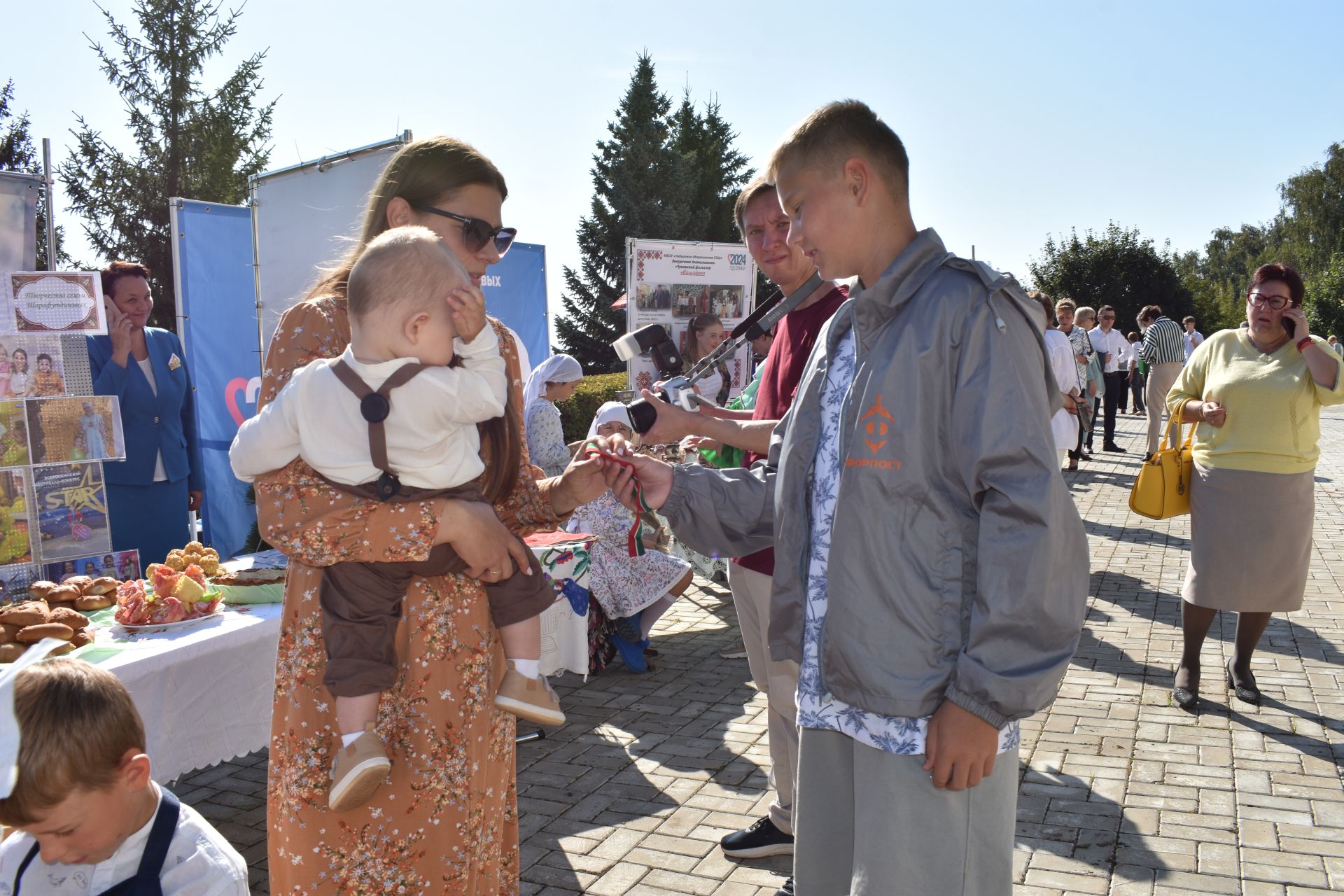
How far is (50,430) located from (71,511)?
0.38 m

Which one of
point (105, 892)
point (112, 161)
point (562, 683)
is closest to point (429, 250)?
point (105, 892)

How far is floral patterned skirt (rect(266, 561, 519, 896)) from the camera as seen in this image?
1.97 m

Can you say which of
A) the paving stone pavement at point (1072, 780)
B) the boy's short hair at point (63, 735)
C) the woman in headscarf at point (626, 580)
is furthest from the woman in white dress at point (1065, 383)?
the boy's short hair at point (63, 735)

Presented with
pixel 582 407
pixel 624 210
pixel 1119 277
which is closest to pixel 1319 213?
pixel 1119 277

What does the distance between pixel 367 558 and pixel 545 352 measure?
9209 millimetres

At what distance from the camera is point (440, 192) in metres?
2.33

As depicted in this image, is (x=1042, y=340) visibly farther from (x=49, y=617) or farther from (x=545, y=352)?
(x=545, y=352)

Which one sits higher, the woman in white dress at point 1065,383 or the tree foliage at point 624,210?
the tree foliage at point 624,210

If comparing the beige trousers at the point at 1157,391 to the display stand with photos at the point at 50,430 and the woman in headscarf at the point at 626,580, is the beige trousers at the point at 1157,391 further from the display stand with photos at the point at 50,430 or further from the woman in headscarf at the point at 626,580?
the display stand with photos at the point at 50,430

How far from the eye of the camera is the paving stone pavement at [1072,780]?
3.76m

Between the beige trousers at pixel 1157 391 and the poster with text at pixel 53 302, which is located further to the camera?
the beige trousers at pixel 1157 391

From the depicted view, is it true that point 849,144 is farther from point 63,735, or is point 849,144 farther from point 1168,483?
point 1168,483

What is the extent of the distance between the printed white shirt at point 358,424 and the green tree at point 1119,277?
1488 inches

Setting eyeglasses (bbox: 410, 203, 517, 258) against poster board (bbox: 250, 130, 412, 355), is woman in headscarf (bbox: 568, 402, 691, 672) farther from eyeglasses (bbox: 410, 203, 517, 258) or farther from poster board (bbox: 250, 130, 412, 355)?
eyeglasses (bbox: 410, 203, 517, 258)
